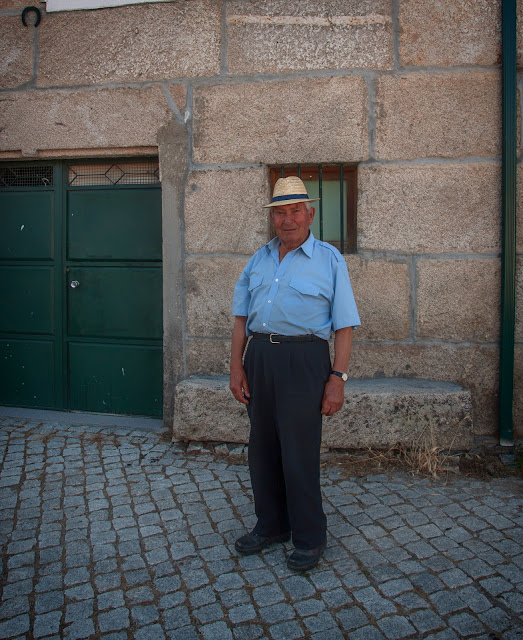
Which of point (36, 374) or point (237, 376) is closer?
point (237, 376)

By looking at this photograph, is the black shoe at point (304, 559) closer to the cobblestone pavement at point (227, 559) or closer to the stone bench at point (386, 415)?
the cobblestone pavement at point (227, 559)

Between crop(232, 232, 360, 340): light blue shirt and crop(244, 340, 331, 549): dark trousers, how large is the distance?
0.10m

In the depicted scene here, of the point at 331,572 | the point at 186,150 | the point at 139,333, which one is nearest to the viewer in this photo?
the point at 331,572

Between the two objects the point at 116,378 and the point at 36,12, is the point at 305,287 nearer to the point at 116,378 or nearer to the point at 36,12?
the point at 116,378

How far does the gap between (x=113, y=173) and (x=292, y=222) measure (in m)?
2.68

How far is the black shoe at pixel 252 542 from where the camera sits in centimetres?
285

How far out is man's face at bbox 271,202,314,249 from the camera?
109 inches

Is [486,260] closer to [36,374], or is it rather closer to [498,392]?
[498,392]

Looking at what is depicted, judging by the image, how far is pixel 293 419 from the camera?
2.72 meters

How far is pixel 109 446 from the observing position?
4.36m

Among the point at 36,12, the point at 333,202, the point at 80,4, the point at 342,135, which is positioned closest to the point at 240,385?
the point at 333,202

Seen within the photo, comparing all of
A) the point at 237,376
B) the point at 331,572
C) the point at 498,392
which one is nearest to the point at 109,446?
the point at 237,376

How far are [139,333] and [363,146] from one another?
2.46m

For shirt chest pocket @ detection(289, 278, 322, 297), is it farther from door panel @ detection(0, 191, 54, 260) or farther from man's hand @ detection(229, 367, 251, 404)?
door panel @ detection(0, 191, 54, 260)
